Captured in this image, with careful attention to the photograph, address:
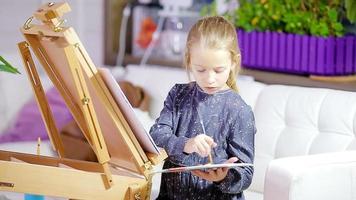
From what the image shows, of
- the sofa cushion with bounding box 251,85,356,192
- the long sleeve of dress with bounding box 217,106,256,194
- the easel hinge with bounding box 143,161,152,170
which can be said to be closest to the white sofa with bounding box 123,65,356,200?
the sofa cushion with bounding box 251,85,356,192

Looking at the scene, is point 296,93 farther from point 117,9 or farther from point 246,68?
point 117,9

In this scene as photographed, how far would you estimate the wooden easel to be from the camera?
1.83 meters

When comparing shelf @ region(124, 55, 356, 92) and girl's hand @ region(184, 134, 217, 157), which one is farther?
shelf @ region(124, 55, 356, 92)

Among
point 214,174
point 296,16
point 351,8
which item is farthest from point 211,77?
point 296,16

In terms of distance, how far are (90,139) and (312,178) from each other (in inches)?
24.1

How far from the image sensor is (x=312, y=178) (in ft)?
6.57

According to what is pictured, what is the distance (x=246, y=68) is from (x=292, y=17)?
0.39 m

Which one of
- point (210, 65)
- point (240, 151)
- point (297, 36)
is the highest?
point (210, 65)

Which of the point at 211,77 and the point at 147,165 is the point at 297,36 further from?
the point at 147,165

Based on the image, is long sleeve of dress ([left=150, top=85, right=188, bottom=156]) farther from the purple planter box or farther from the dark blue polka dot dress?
the purple planter box

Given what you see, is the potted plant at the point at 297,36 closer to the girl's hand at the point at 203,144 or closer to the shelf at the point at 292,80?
the shelf at the point at 292,80

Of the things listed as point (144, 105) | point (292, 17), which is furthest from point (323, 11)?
point (144, 105)

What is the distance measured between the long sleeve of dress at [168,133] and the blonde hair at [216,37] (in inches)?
5.0

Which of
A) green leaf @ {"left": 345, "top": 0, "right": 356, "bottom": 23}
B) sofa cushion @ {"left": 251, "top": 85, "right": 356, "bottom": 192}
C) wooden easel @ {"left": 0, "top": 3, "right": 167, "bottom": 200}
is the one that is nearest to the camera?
wooden easel @ {"left": 0, "top": 3, "right": 167, "bottom": 200}
